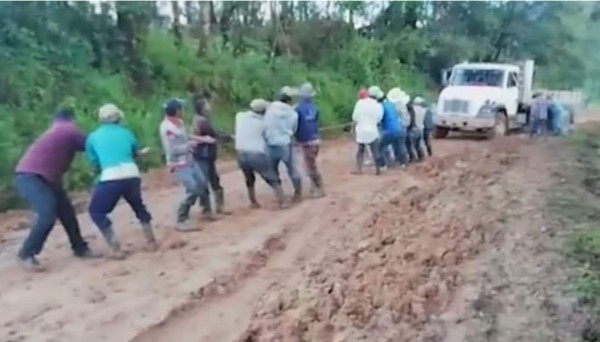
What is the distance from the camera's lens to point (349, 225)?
10570 mm

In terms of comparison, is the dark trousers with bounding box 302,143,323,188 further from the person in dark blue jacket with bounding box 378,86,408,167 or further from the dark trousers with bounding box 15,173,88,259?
the dark trousers with bounding box 15,173,88,259

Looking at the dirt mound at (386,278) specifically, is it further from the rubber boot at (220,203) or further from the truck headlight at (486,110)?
the truck headlight at (486,110)

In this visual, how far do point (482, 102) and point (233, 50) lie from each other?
6652 millimetres

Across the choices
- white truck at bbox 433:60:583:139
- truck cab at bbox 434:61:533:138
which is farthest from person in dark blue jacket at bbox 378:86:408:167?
truck cab at bbox 434:61:533:138

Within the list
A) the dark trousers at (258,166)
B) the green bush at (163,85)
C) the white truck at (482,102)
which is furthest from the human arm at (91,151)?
the white truck at (482,102)

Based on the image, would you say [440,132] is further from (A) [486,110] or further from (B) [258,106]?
(B) [258,106]

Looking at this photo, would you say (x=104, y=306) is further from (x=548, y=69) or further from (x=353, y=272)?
(x=548, y=69)

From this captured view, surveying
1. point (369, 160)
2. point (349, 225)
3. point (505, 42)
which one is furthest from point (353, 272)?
point (505, 42)

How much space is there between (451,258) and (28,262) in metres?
4.07

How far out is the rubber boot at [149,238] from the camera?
9219mm

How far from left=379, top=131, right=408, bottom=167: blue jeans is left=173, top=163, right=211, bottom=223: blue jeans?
5.52 metres

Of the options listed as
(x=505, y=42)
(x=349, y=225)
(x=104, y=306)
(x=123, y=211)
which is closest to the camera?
(x=104, y=306)

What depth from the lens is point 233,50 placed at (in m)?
23.8

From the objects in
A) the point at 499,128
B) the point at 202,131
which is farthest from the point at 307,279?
the point at 499,128
